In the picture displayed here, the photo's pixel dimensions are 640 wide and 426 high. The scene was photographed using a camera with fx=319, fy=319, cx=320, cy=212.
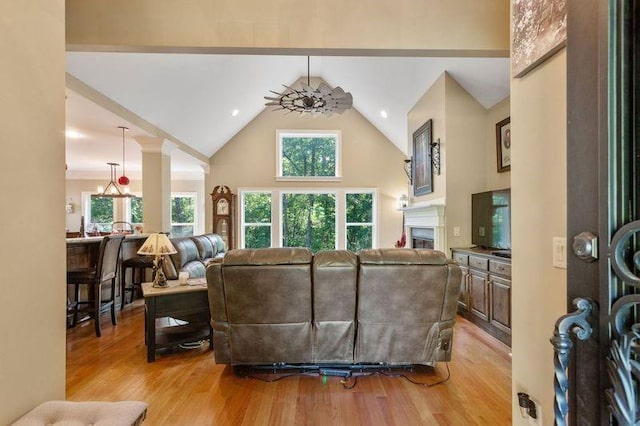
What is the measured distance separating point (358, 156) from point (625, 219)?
7.30 meters

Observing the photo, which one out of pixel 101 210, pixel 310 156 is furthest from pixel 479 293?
pixel 101 210

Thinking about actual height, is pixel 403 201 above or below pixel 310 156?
below

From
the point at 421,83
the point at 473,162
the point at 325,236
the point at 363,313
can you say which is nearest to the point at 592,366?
the point at 363,313

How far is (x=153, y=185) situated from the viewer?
16.7 feet

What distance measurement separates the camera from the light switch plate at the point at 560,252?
1.25 metres

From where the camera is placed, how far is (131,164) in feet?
27.0

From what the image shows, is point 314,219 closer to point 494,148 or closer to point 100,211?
point 494,148

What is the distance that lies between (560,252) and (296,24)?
223 cm

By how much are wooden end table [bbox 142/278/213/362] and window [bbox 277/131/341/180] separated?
204 inches

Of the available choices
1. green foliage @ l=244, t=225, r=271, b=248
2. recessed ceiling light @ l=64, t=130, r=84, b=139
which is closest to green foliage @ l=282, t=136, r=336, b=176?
green foliage @ l=244, t=225, r=271, b=248

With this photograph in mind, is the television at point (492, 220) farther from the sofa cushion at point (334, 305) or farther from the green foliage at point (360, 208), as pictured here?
the green foliage at point (360, 208)

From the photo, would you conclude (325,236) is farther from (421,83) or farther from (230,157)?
A: (421,83)

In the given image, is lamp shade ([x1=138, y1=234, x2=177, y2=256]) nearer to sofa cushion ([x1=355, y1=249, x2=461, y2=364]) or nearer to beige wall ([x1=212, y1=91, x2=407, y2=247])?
sofa cushion ([x1=355, y1=249, x2=461, y2=364])

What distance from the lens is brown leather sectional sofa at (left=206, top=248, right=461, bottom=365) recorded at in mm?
2367
